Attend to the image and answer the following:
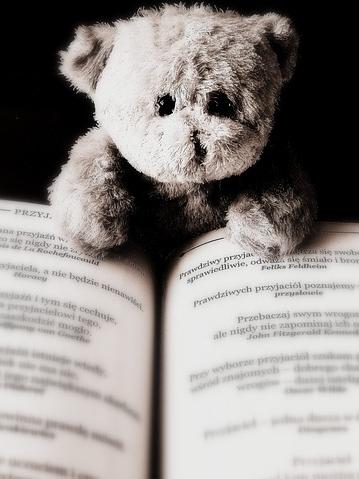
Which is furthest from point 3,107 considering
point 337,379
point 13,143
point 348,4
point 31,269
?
point 337,379

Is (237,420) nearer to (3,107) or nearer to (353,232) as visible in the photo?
(353,232)

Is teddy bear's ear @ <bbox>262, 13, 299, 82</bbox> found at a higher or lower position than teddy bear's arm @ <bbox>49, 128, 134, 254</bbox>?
higher

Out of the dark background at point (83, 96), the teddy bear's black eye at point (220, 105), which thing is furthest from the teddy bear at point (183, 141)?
the dark background at point (83, 96)

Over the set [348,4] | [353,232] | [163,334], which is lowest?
[163,334]

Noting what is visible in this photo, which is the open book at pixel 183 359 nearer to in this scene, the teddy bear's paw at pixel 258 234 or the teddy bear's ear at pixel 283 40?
the teddy bear's paw at pixel 258 234

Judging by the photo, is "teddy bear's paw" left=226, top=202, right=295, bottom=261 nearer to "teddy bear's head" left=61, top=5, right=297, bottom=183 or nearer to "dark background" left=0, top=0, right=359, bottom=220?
"teddy bear's head" left=61, top=5, right=297, bottom=183

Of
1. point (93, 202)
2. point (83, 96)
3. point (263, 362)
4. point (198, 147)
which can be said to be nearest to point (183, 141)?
point (198, 147)

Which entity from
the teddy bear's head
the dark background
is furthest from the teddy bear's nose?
the dark background

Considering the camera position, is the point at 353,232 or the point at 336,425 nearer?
the point at 336,425
